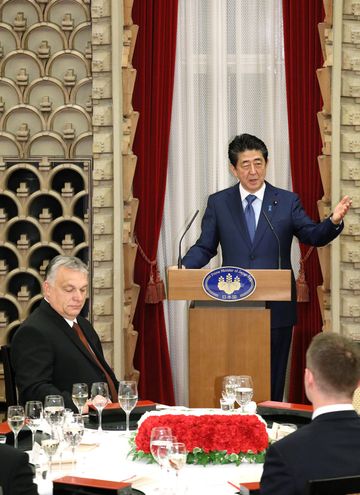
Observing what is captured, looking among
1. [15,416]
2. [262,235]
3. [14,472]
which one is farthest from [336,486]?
[262,235]

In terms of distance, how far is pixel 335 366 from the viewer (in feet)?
8.38

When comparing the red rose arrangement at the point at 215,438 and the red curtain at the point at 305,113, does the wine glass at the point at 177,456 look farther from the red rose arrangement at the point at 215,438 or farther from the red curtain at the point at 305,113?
the red curtain at the point at 305,113

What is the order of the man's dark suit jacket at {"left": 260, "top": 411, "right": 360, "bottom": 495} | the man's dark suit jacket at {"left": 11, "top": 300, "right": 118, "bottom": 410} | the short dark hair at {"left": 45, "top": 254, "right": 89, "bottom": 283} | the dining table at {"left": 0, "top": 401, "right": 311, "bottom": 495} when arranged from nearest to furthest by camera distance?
the man's dark suit jacket at {"left": 260, "top": 411, "right": 360, "bottom": 495}
the dining table at {"left": 0, "top": 401, "right": 311, "bottom": 495}
the man's dark suit jacket at {"left": 11, "top": 300, "right": 118, "bottom": 410}
the short dark hair at {"left": 45, "top": 254, "right": 89, "bottom": 283}

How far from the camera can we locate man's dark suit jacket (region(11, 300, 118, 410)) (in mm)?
4266

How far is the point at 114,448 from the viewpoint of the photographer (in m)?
3.43

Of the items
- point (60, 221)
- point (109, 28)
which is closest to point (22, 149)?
point (60, 221)

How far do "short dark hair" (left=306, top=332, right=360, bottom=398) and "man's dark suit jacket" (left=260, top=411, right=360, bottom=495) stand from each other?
0.24 feet

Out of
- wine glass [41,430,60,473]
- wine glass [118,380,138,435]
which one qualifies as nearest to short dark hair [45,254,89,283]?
wine glass [118,380,138,435]

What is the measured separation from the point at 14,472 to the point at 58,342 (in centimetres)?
200

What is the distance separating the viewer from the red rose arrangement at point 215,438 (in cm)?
312

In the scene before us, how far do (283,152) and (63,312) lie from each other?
9.26ft

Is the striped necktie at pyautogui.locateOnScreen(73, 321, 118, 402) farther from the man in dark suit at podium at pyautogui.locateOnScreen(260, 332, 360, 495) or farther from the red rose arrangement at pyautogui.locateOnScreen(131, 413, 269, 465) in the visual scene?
the man in dark suit at podium at pyautogui.locateOnScreen(260, 332, 360, 495)

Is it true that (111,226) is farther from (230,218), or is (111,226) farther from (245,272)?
(245,272)

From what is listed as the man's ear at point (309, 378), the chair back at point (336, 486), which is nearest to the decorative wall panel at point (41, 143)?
the man's ear at point (309, 378)
